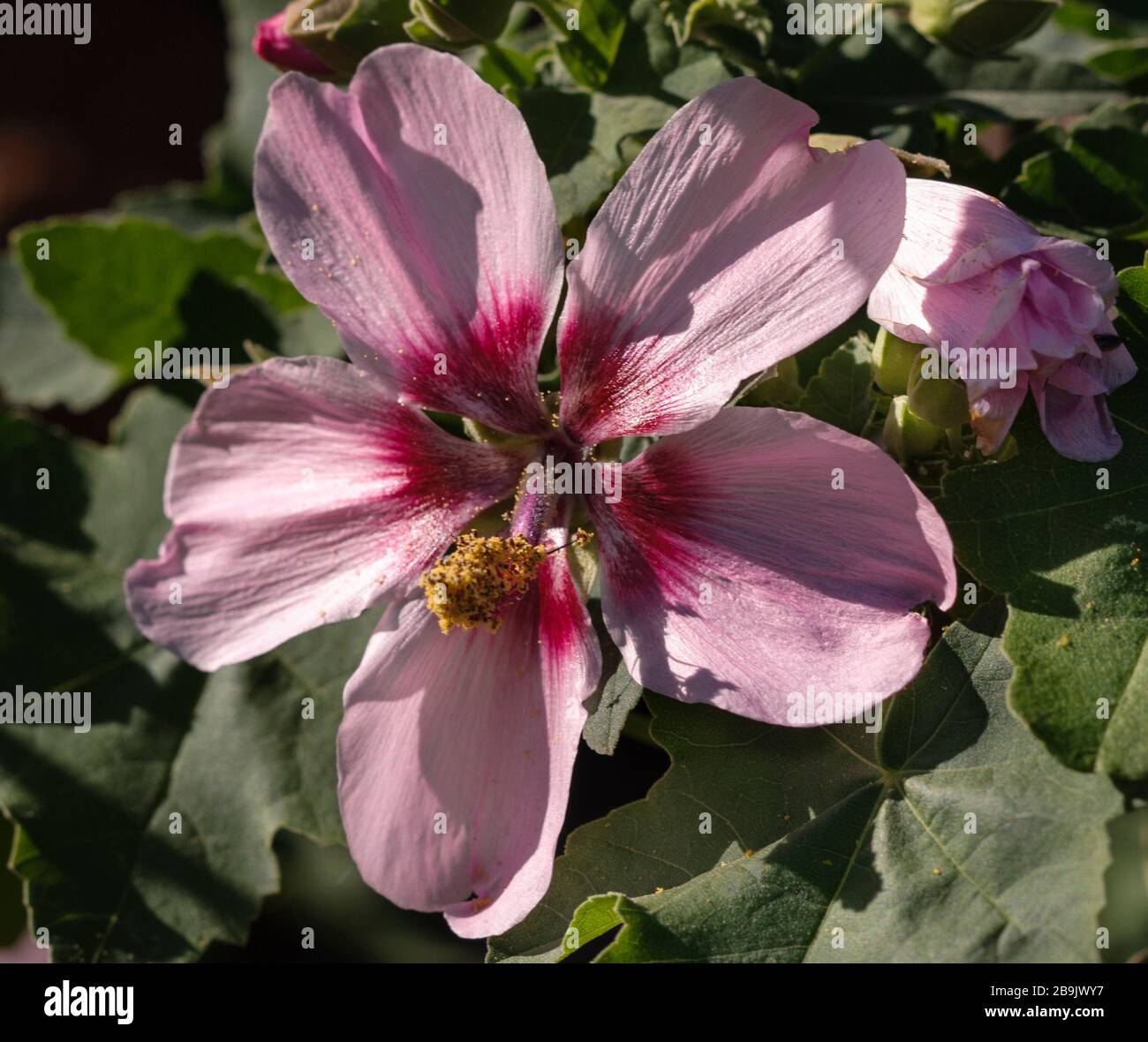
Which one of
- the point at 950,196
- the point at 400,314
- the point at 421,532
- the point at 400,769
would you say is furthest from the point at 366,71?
the point at 400,769

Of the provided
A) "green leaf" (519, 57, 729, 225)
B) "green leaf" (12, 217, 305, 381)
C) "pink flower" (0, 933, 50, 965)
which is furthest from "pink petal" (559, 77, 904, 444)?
"pink flower" (0, 933, 50, 965)

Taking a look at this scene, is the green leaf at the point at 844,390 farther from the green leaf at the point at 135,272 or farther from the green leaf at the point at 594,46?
the green leaf at the point at 135,272

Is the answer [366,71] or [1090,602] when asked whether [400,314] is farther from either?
[1090,602]
